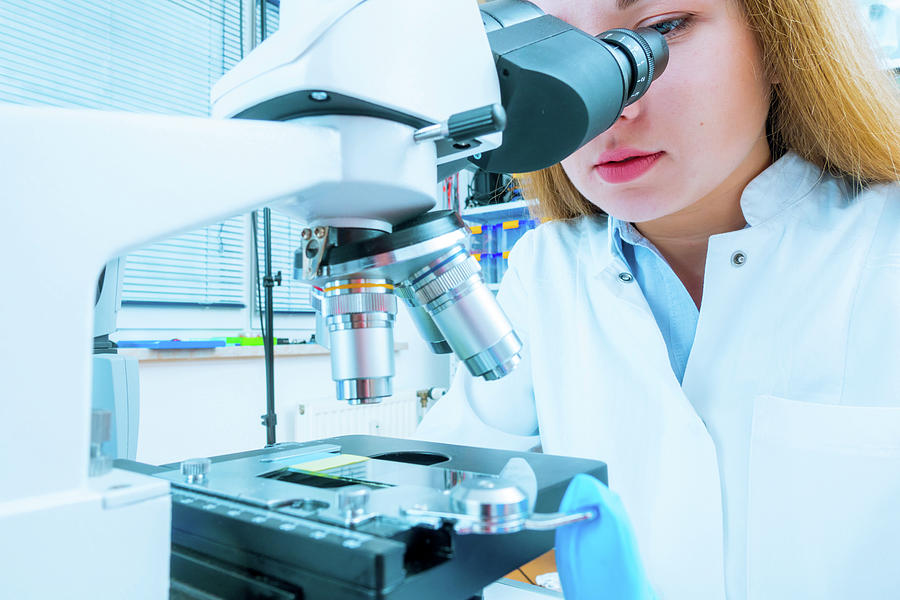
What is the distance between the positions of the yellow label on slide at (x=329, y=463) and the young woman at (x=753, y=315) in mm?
407

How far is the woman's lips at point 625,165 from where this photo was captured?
68 cm

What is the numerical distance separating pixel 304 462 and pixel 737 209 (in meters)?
0.67

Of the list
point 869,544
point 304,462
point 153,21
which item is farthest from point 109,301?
point 153,21

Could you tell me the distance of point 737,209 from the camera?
2.79 ft

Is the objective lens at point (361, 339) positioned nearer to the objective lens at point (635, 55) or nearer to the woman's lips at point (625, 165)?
the objective lens at point (635, 55)

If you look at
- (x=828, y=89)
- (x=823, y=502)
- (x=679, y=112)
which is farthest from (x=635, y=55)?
(x=823, y=502)

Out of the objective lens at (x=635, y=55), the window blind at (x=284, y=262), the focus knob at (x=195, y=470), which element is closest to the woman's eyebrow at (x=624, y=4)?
the objective lens at (x=635, y=55)

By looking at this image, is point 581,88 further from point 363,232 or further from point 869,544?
point 869,544

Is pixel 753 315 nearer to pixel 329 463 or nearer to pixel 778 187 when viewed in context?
pixel 778 187

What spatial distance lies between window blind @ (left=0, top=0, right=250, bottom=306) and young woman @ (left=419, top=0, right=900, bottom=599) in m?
1.23

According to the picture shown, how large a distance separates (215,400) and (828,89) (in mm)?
1760

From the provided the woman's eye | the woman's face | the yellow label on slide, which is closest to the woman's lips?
the woman's face

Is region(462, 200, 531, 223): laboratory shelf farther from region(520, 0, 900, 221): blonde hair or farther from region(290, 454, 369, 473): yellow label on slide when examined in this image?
region(290, 454, 369, 473): yellow label on slide

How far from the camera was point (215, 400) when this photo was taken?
1898 mm
